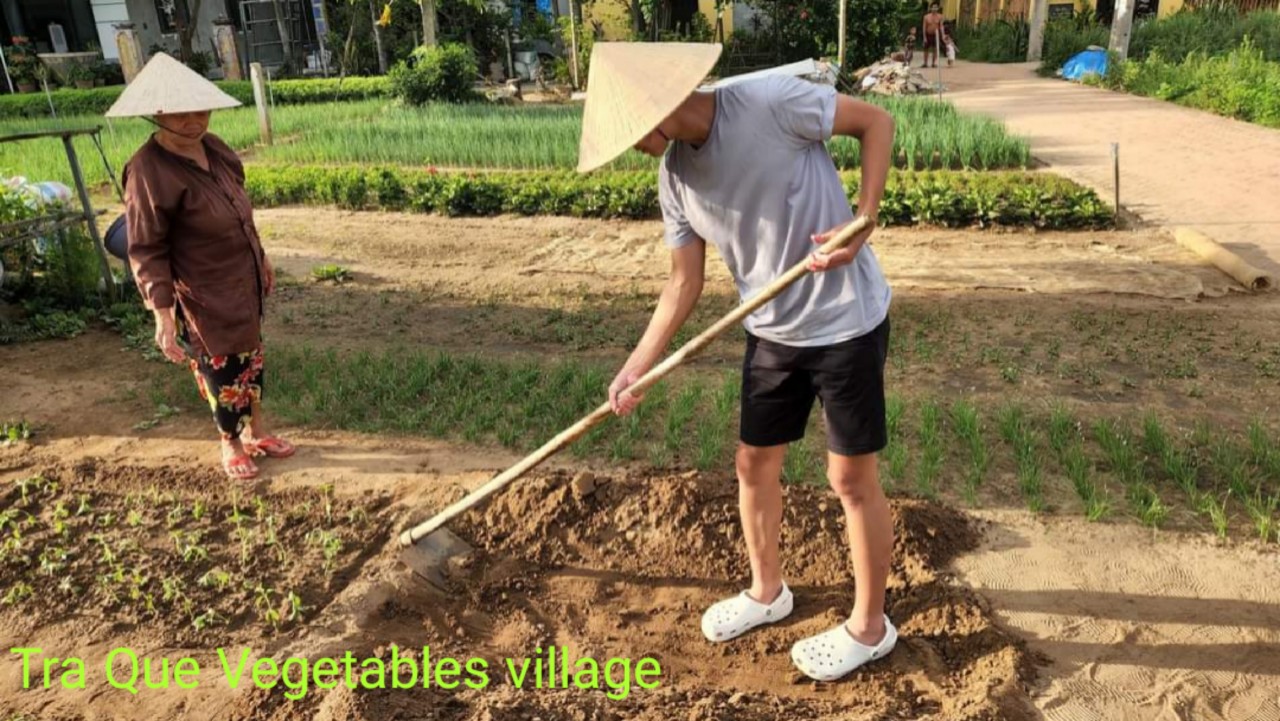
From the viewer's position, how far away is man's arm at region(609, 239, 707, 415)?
2.36 m

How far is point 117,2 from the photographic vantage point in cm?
2020

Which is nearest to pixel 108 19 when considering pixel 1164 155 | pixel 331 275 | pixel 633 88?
pixel 331 275

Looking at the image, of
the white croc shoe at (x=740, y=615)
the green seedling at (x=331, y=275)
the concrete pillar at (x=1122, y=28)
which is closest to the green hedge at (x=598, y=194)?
the green seedling at (x=331, y=275)

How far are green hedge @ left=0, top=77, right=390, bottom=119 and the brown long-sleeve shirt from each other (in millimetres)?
12773

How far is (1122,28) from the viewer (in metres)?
15.6

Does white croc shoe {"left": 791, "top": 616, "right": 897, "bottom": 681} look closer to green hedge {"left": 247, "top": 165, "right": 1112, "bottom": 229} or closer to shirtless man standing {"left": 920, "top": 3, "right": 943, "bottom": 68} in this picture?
green hedge {"left": 247, "top": 165, "right": 1112, "bottom": 229}

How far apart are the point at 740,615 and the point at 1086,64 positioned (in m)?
16.8

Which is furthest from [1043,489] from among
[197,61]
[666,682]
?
[197,61]

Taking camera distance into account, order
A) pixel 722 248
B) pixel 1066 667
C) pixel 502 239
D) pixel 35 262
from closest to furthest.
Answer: pixel 722 248 < pixel 1066 667 < pixel 35 262 < pixel 502 239

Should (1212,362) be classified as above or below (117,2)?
below

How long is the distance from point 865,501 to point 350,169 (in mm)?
8622

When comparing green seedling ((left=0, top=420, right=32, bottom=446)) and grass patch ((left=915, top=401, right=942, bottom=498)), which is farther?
green seedling ((left=0, top=420, right=32, bottom=446))

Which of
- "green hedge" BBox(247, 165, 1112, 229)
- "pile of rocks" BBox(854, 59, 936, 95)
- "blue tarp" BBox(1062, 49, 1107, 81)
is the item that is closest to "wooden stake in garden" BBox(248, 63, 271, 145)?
"green hedge" BBox(247, 165, 1112, 229)

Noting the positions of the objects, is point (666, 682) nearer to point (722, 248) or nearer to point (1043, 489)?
point (722, 248)
